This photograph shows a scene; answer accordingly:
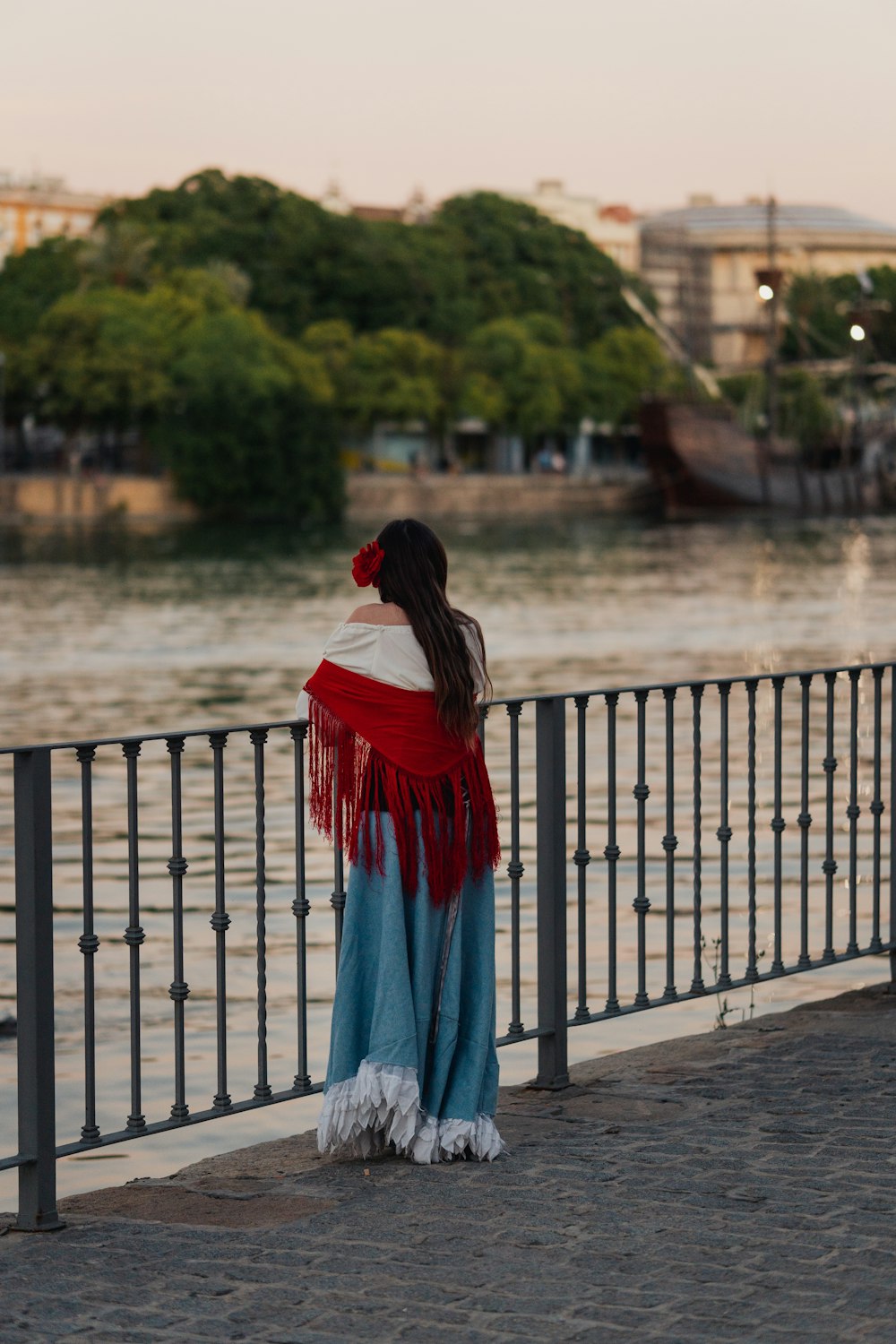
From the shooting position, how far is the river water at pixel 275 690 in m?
9.32

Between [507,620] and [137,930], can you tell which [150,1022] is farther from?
[507,620]

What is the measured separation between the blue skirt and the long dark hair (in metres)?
0.32

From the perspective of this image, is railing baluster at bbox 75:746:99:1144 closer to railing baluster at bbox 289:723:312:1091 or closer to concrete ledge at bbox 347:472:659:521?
railing baluster at bbox 289:723:312:1091

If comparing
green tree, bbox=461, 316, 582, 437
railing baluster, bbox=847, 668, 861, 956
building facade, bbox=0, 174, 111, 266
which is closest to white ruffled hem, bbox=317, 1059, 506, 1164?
railing baluster, bbox=847, 668, 861, 956

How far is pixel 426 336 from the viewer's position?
346 ft

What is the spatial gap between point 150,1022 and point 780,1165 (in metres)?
4.45

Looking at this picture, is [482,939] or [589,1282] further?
[482,939]

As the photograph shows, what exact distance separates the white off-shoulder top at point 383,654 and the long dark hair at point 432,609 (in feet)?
0.13

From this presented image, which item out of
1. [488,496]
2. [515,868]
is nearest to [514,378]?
[488,496]

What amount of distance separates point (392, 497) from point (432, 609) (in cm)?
9772

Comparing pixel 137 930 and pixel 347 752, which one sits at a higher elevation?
pixel 347 752

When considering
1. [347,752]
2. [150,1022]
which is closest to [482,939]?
[347,752]

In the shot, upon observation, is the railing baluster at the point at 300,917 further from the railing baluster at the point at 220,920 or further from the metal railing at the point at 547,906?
the railing baluster at the point at 220,920

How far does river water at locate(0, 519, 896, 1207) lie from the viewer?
Result: 30.6ft
